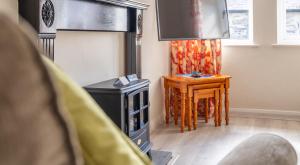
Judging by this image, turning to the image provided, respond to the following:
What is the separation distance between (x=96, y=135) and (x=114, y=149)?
0.03 meters

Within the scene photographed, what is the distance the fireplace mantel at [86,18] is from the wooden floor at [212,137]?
85cm

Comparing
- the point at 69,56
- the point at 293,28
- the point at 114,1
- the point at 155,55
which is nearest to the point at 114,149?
the point at 69,56

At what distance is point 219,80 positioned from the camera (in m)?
4.28

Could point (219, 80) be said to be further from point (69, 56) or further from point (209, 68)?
point (69, 56)

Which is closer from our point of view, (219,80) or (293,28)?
(219,80)

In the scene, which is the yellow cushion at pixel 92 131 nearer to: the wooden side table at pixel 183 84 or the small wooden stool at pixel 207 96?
the wooden side table at pixel 183 84

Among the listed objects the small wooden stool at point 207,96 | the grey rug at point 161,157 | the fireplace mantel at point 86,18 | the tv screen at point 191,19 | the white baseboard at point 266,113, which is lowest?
the grey rug at point 161,157

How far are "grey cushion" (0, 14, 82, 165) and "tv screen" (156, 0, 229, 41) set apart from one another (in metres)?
3.60

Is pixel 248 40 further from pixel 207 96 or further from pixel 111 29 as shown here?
pixel 111 29

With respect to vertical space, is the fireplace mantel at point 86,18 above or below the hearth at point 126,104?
above

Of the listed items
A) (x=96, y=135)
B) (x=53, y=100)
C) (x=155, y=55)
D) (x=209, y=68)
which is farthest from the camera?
(x=209, y=68)

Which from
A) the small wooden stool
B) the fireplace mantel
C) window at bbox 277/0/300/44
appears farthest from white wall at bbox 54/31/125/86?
window at bbox 277/0/300/44

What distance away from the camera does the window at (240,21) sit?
4953 millimetres

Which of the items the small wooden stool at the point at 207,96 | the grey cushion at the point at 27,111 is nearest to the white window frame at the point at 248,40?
the small wooden stool at the point at 207,96
